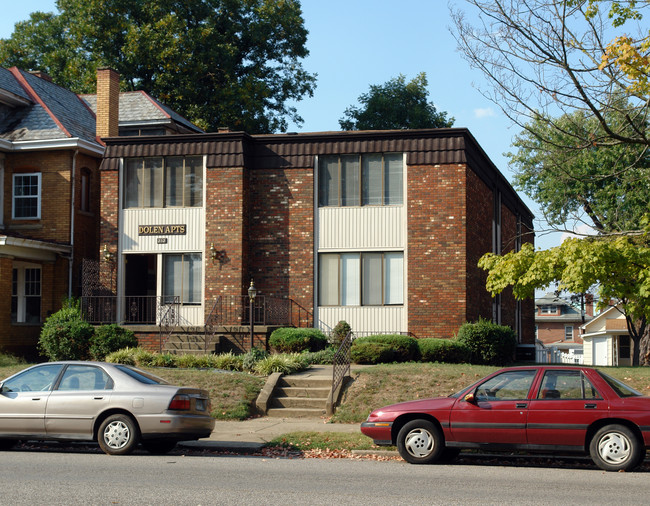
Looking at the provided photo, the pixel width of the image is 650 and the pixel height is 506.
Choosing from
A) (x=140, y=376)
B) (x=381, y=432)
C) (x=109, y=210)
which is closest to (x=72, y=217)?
(x=109, y=210)

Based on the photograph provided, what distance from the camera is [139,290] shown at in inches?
1077

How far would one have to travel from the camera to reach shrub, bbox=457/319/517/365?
22.9 metres

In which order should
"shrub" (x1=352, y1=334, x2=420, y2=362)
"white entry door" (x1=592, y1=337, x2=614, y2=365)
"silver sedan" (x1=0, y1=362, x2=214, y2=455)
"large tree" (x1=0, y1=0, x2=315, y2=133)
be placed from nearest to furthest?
"silver sedan" (x1=0, y1=362, x2=214, y2=455) → "shrub" (x1=352, y1=334, x2=420, y2=362) → "large tree" (x1=0, y1=0, x2=315, y2=133) → "white entry door" (x1=592, y1=337, x2=614, y2=365)

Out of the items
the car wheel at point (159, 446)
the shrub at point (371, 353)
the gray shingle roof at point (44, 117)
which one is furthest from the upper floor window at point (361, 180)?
the car wheel at point (159, 446)

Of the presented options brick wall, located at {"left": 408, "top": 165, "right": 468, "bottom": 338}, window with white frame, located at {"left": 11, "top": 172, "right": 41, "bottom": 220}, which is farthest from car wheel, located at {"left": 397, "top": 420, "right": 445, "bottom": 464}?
window with white frame, located at {"left": 11, "top": 172, "right": 41, "bottom": 220}

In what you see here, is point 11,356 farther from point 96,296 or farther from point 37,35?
point 37,35

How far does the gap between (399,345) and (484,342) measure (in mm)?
2581

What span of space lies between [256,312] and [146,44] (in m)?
21.4

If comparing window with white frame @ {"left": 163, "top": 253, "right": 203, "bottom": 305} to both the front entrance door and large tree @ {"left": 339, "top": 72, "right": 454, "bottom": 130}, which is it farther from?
large tree @ {"left": 339, "top": 72, "right": 454, "bottom": 130}

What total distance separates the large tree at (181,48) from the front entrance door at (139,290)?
15290 mm

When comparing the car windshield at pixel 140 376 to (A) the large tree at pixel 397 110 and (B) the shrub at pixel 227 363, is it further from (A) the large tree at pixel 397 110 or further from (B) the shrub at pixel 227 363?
(A) the large tree at pixel 397 110

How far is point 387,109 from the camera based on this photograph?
52.2m

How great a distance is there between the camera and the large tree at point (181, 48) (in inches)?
1654

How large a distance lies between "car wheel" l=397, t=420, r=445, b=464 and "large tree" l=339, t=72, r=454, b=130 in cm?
4076
